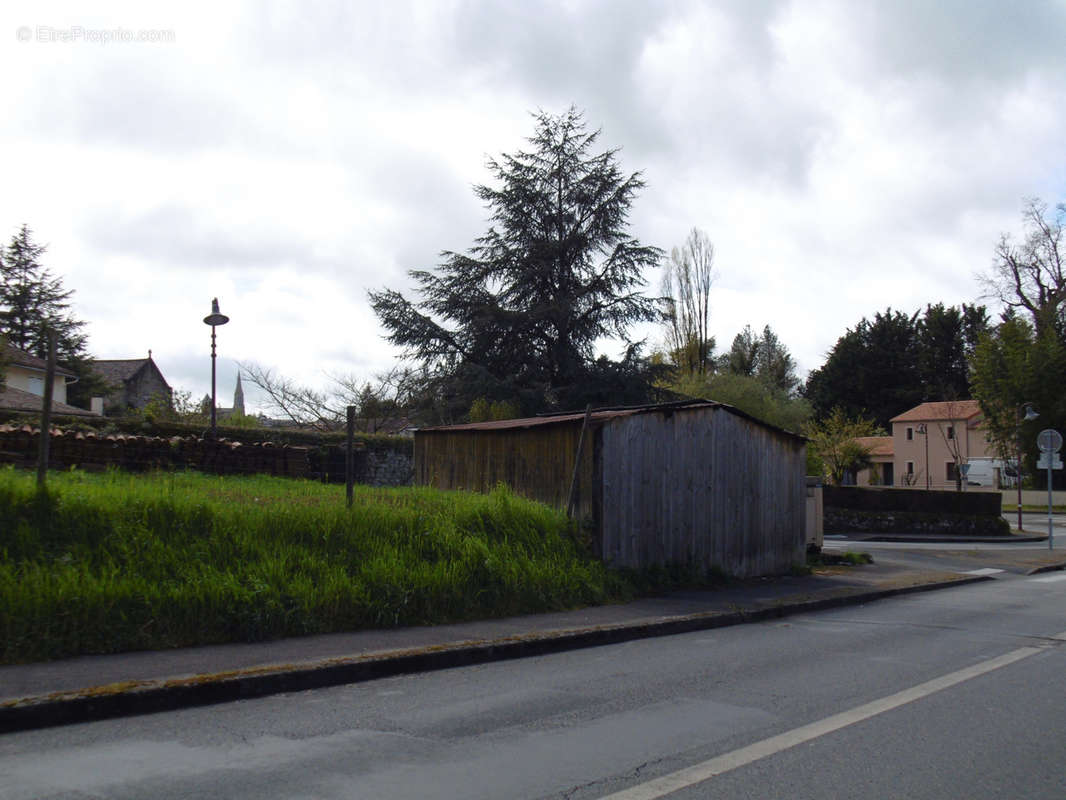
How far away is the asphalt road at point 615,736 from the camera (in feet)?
14.6

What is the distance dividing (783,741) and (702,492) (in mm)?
7957

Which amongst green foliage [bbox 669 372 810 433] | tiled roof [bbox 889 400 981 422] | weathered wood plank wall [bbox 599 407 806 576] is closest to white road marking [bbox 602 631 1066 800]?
weathered wood plank wall [bbox 599 407 806 576]

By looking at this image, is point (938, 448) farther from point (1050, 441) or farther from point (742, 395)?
point (1050, 441)

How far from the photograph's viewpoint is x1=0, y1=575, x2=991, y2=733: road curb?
18.2 ft

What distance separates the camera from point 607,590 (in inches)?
432

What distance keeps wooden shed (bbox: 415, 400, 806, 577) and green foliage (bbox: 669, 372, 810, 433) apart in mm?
23559

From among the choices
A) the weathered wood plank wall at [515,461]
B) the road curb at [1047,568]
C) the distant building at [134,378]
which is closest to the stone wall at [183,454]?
the weathered wood plank wall at [515,461]

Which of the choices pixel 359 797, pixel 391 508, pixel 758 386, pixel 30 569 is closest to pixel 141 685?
pixel 30 569

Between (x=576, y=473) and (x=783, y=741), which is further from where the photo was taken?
(x=576, y=473)

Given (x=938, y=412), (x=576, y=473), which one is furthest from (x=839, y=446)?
(x=576, y=473)

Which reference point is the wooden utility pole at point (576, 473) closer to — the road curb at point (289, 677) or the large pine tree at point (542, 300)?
the road curb at point (289, 677)

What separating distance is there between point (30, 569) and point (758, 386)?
37.8 metres

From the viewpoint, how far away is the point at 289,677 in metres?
6.52

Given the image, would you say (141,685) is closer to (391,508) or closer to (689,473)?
(391,508)
